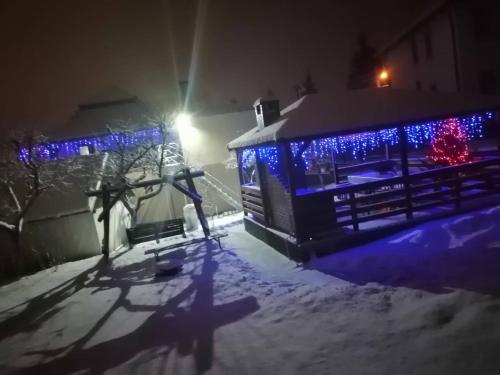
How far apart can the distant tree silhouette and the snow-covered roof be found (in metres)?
30.3

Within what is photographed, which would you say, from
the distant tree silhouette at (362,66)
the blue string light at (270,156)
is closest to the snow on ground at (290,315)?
the blue string light at (270,156)

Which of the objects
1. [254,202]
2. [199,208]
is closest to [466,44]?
[254,202]

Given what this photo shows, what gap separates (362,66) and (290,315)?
38.5 meters

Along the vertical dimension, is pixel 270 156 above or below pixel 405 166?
above

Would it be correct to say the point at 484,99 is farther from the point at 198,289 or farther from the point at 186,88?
the point at 186,88

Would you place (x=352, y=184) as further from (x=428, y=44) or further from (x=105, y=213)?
(x=428, y=44)

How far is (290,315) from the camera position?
559cm

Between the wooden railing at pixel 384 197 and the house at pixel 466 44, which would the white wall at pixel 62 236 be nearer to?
the wooden railing at pixel 384 197

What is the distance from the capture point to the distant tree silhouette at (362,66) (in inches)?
1510

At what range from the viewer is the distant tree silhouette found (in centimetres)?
3834

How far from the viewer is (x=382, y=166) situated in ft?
48.4

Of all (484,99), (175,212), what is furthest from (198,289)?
(175,212)

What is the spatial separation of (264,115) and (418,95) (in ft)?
13.1

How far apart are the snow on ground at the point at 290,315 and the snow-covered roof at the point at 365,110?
252 cm
